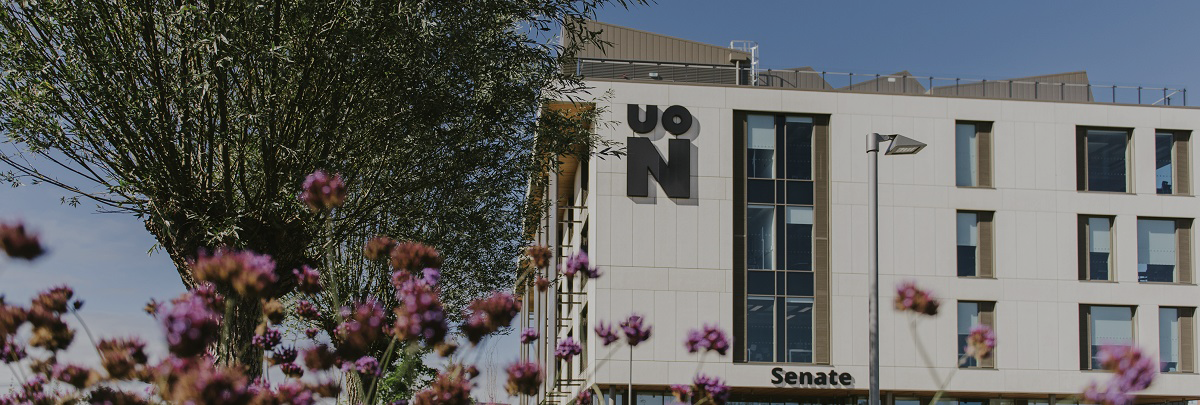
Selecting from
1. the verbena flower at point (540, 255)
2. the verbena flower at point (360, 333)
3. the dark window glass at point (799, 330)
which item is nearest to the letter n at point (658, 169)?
the dark window glass at point (799, 330)

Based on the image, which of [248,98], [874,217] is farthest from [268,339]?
[874,217]

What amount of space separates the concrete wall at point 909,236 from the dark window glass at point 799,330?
1.54 feet

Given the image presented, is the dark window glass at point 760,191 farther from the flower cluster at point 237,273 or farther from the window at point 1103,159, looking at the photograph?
the flower cluster at point 237,273

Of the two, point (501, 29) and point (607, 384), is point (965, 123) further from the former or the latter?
point (501, 29)

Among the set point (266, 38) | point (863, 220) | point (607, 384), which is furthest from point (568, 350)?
point (863, 220)

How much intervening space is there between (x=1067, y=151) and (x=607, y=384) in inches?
620

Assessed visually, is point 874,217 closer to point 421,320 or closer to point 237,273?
point 421,320

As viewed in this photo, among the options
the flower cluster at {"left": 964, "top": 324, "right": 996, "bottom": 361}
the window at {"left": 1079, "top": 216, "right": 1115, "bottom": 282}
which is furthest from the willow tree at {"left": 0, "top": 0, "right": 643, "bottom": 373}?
the window at {"left": 1079, "top": 216, "right": 1115, "bottom": 282}

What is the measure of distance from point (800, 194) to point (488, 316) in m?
30.0

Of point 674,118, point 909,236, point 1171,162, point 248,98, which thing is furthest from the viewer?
point 1171,162

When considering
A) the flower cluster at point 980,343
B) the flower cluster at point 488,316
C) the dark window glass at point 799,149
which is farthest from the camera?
the dark window glass at point 799,149

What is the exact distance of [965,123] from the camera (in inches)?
1337

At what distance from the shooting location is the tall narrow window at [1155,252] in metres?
33.8

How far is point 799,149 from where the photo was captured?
109ft
